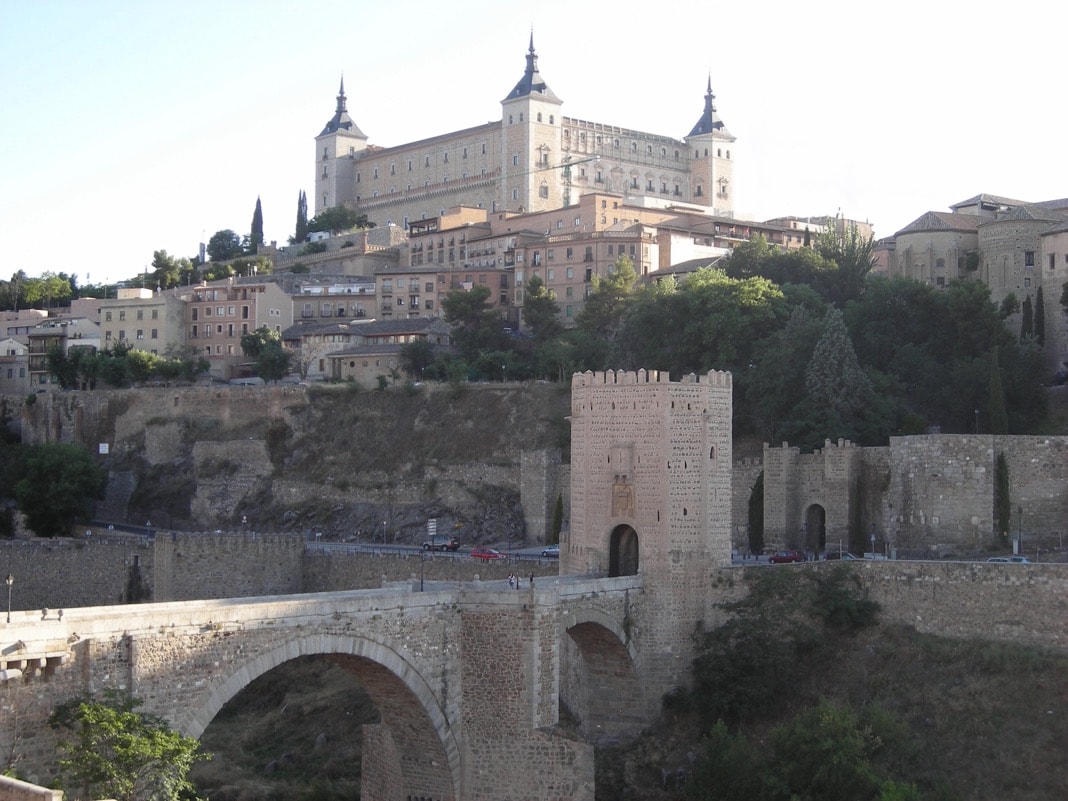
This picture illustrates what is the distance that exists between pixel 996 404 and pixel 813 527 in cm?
742

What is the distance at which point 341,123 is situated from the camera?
125 meters

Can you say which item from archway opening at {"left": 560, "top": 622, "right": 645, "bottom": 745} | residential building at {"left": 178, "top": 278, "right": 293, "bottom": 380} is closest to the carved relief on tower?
archway opening at {"left": 560, "top": 622, "right": 645, "bottom": 745}

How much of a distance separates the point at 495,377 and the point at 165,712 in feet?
140

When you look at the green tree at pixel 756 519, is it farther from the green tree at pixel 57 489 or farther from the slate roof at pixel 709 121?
the slate roof at pixel 709 121

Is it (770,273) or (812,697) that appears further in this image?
(770,273)

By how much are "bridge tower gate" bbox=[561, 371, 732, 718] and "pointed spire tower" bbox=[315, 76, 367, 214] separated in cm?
8440

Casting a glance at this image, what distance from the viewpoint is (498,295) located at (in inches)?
3361

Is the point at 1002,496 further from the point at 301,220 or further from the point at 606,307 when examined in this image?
the point at 301,220

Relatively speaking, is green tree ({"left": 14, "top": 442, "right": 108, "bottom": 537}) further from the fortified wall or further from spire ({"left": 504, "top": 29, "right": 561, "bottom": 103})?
spire ({"left": 504, "top": 29, "right": 561, "bottom": 103})

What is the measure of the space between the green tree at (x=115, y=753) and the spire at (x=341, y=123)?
102m

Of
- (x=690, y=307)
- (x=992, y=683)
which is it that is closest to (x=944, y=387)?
(x=690, y=307)

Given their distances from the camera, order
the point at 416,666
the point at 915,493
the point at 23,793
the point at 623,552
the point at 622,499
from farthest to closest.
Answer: the point at 915,493 < the point at 623,552 < the point at 622,499 < the point at 416,666 < the point at 23,793

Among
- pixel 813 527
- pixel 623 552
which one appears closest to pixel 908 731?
pixel 623 552

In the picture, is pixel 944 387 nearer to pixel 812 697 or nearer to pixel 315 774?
pixel 812 697
